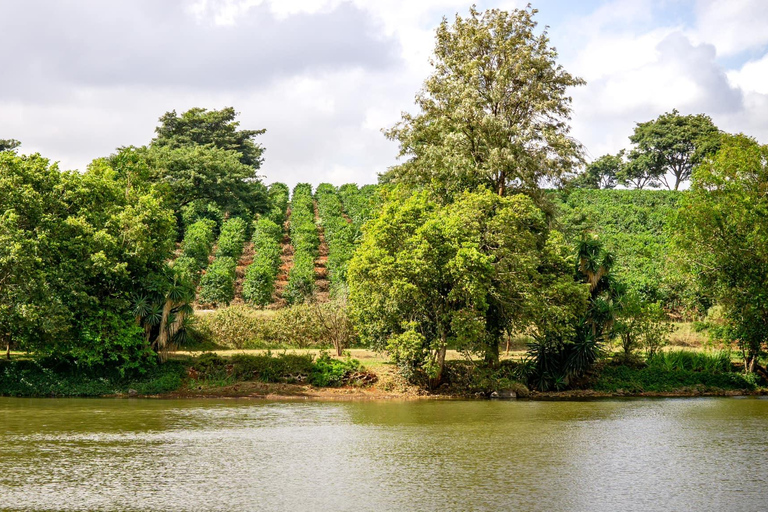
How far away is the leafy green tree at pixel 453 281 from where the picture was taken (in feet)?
89.8

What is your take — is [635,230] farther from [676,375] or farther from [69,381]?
[69,381]

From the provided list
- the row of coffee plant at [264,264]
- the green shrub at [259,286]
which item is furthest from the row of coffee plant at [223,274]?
the row of coffee plant at [264,264]

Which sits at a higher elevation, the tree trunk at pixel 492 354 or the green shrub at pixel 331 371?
the tree trunk at pixel 492 354

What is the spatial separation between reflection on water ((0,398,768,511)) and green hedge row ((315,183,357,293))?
15.3 metres

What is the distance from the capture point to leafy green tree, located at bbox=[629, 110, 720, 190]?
3401 inches

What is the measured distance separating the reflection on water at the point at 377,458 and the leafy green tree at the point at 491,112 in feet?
39.2

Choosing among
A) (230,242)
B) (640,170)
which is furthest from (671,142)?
(230,242)

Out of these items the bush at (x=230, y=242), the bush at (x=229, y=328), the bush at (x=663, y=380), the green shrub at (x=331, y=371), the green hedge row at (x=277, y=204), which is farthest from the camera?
the green hedge row at (x=277, y=204)

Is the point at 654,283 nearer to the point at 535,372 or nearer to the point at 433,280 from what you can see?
the point at 535,372

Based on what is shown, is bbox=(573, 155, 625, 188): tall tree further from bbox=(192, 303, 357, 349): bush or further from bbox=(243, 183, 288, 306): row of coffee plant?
bbox=(192, 303, 357, 349): bush

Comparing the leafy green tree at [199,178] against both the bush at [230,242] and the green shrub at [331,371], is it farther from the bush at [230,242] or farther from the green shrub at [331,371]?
the green shrub at [331,371]

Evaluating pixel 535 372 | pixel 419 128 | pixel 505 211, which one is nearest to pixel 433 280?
pixel 505 211

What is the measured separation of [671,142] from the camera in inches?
3457

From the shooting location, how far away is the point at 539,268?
30656 mm
